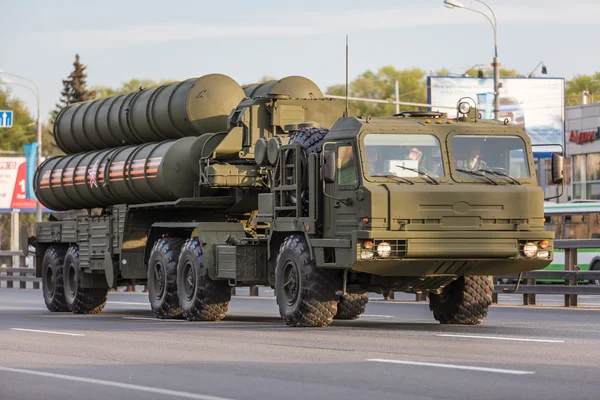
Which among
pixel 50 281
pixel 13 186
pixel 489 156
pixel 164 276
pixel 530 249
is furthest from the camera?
pixel 13 186

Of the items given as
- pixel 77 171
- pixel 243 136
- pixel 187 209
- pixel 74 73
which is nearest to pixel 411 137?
pixel 243 136

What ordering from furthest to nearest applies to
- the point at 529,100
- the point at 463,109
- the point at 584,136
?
the point at 529,100 → the point at 584,136 → the point at 463,109

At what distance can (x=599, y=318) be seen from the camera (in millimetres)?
22062

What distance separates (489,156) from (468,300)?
6.98 feet

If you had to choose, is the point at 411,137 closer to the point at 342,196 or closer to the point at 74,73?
the point at 342,196

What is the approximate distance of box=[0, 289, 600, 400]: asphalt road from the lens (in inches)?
445

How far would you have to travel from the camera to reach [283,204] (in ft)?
68.4

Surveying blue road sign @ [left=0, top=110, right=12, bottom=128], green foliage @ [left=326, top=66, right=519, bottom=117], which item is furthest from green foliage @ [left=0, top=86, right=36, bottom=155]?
blue road sign @ [left=0, top=110, right=12, bottom=128]

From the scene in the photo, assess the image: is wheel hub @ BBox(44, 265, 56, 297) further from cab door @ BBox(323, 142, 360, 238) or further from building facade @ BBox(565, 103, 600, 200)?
building facade @ BBox(565, 103, 600, 200)

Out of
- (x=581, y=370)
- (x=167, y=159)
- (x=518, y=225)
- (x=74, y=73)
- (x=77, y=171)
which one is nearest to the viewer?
(x=581, y=370)

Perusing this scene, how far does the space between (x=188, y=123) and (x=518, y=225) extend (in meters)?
7.19

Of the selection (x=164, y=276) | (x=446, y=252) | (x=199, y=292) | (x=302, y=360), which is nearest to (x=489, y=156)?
(x=446, y=252)

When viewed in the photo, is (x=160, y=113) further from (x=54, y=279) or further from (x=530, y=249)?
(x=530, y=249)

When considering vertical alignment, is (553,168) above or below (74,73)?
below
